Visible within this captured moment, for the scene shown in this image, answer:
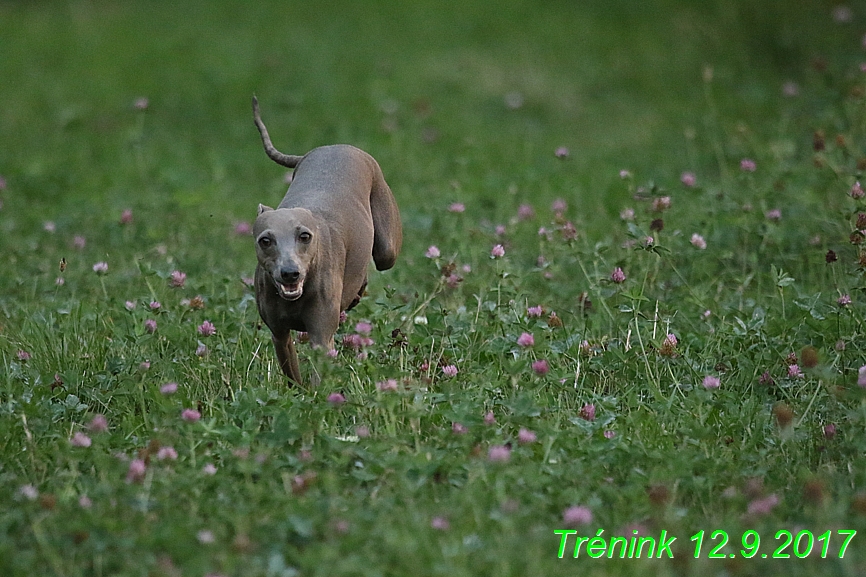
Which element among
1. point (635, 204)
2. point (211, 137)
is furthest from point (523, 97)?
point (635, 204)

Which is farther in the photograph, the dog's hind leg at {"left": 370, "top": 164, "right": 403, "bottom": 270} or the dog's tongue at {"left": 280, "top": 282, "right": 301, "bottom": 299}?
the dog's hind leg at {"left": 370, "top": 164, "right": 403, "bottom": 270}

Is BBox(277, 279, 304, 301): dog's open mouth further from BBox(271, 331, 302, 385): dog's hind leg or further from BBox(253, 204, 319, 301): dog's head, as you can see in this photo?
BBox(271, 331, 302, 385): dog's hind leg

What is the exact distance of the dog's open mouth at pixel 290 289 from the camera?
13.3 feet

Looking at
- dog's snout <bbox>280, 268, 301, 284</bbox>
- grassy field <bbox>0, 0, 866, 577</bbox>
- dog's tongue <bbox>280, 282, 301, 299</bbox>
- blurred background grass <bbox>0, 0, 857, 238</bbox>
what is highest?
dog's snout <bbox>280, 268, 301, 284</bbox>

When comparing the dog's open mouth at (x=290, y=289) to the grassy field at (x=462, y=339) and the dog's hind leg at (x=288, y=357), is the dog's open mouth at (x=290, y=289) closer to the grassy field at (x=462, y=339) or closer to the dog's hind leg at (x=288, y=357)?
the grassy field at (x=462, y=339)

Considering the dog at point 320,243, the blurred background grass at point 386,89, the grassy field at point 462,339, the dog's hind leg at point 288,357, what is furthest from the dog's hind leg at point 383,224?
the blurred background grass at point 386,89

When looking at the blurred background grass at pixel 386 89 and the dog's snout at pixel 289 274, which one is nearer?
the dog's snout at pixel 289 274

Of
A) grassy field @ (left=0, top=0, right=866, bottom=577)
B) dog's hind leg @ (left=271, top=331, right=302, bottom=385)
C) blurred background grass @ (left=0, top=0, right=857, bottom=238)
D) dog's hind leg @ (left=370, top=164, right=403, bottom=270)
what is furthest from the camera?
blurred background grass @ (left=0, top=0, right=857, bottom=238)

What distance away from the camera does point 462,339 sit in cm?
488

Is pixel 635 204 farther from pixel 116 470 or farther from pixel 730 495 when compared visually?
pixel 116 470

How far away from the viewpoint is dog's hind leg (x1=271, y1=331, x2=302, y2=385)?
4.57m

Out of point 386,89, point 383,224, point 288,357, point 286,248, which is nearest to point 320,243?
point 286,248

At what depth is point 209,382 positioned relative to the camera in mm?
4516

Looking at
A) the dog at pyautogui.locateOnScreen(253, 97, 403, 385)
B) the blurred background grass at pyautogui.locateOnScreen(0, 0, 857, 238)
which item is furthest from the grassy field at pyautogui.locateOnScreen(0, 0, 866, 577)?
the dog at pyautogui.locateOnScreen(253, 97, 403, 385)
